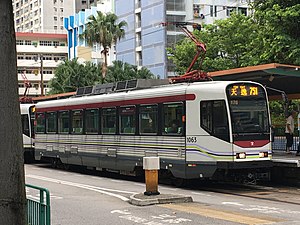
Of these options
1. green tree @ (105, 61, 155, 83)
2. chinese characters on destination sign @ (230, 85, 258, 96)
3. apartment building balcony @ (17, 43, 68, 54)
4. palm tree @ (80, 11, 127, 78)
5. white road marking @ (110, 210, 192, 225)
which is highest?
apartment building balcony @ (17, 43, 68, 54)

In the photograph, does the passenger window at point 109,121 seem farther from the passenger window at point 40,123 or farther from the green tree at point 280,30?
the green tree at point 280,30

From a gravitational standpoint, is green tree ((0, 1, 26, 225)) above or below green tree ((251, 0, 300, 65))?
below

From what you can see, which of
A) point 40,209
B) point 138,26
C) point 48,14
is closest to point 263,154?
point 40,209

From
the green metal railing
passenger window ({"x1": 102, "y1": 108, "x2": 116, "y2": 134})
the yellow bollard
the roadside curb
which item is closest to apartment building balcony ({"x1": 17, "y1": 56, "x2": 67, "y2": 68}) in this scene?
passenger window ({"x1": 102, "y1": 108, "x2": 116, "y2": 134})

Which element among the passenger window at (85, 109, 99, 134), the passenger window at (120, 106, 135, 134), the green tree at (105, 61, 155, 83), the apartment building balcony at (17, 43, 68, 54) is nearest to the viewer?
the passenger window at (120, 106, 135, 134)

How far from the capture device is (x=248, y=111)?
16016 millimetres

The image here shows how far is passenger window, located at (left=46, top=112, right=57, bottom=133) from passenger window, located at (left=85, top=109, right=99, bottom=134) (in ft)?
11.4

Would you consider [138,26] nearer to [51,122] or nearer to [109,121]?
[51,122]

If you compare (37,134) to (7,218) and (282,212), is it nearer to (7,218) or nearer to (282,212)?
(282,212)

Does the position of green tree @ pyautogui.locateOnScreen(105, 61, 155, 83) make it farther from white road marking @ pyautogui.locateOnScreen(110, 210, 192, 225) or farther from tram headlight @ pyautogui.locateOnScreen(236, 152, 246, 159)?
white road marking @ pyautogui.locateOnScreen(110, 210, 192, 225)

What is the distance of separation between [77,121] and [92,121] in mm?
1511

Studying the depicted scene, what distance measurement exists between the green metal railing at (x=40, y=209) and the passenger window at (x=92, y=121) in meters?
13.0

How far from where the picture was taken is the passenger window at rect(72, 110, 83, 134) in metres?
22.4

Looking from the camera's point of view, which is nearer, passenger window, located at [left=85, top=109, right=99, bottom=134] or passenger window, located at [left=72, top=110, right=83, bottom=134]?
passenger window, located at [left=85, top=109, right=99, bottom=134]
